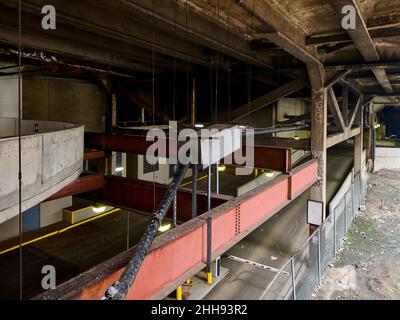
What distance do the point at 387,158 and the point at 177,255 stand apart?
27502 mm

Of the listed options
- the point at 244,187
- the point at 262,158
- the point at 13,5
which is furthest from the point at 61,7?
the point at 244,187

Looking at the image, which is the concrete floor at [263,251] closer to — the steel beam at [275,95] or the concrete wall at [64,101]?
the steel beam at [275,95]

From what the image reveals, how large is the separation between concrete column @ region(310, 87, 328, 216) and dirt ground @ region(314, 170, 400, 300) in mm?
2430

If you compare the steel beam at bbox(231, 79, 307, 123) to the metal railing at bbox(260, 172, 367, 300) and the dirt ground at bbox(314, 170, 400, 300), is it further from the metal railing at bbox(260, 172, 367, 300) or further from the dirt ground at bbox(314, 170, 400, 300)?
the dirt ground at bbox(314, 170, 400, 300)

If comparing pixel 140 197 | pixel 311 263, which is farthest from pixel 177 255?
pixel 311 263

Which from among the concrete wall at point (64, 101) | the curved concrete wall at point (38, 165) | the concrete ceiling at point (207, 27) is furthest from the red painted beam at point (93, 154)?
the concrete wall at point (64, 101)

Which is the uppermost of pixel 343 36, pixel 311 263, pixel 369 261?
pixel 343 36

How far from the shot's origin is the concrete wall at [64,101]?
12000 mm

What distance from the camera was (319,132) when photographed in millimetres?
9523

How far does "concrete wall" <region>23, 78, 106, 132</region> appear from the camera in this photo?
12000 mm

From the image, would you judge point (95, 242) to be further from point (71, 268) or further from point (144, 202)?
point (144, 202)

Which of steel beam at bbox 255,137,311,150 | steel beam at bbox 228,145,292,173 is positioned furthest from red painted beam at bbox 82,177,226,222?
steel beam at bbox 255,137,311,150

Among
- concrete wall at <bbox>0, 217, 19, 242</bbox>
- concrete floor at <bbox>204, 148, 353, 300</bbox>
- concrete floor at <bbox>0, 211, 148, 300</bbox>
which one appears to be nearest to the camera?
concrete floor at <bbox>204, 148, 353, 300</bbox>

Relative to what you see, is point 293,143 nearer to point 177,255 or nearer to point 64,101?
point 177,255
